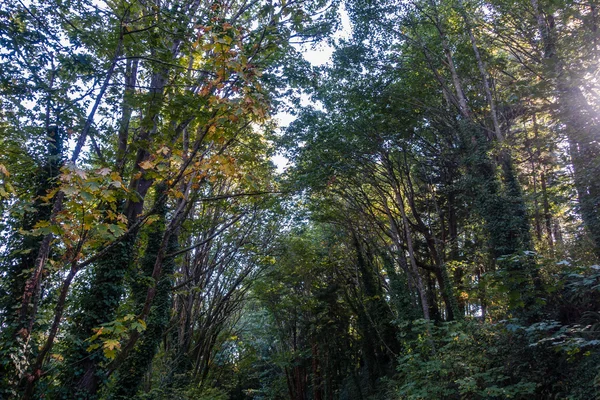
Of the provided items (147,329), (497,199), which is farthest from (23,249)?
(497,199)

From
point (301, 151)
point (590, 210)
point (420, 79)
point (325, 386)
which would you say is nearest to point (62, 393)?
point (301, 151)

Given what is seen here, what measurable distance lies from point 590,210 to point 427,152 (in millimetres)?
6741

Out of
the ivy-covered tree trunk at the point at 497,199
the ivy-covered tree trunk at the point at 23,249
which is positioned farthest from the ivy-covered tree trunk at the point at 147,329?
the ivy-covered tree trunk at the point at 497,199

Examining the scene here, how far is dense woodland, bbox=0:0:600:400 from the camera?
3.29 metres

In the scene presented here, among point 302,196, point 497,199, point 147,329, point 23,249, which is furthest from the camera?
point 302,196

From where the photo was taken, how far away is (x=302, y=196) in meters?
13.4

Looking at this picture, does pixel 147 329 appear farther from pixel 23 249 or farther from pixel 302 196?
pixel 302 196

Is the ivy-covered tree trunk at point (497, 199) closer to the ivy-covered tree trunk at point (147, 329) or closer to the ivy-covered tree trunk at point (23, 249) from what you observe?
the ivy-covered tree trunk at point (147, 329)

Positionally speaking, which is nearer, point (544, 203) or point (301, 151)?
point (544, 203)

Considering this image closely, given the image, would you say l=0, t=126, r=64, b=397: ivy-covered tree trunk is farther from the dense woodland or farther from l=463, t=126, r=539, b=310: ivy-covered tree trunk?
l=463, t=126, r=539, b=310: ivy-covered tree trunk

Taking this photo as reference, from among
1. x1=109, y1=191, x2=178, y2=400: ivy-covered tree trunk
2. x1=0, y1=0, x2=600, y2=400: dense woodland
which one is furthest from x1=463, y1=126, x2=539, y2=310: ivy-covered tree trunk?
x1=109, y1=191, x2=178, y2=400: ivy-covered tree trunk

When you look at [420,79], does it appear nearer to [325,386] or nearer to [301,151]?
[301,151]

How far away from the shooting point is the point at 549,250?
9.19 m

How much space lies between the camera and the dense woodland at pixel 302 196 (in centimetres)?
329
